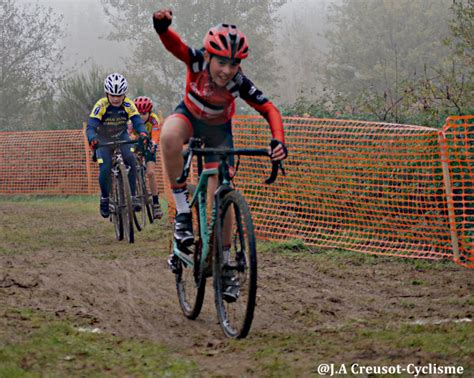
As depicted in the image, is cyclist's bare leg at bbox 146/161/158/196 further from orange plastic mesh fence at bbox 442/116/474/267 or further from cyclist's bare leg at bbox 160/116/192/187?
cyclist's bare leg at bbox 160/116/192/187

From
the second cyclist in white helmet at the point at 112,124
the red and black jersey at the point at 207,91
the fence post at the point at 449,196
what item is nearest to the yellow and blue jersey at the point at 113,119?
the second cyclist in white helmet at the point at 112,124

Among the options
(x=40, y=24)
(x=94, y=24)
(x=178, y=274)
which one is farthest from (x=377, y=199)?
(x=94, y=24)

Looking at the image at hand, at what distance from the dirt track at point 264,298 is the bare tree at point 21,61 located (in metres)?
23.2

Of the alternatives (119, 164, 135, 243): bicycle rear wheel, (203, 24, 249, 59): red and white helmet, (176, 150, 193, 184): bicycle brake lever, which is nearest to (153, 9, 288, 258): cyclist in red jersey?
(203, 24, 249, 59): red and white helmet

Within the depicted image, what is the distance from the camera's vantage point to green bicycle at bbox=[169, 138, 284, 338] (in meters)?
5.14

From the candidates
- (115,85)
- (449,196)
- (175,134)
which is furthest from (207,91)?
(115,85)

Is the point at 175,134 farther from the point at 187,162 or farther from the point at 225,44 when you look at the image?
the point at 225,44

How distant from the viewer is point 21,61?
107ft

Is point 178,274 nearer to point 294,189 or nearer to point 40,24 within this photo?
point 294,189

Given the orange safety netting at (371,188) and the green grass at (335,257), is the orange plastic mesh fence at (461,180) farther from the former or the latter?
the green grass at (335,257)

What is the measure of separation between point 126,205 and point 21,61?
2328cm

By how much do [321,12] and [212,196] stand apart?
88.4 metres

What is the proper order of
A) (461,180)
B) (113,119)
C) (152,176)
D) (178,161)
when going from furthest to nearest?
(152,176) → (113,119) → (461,180) → (178,161)

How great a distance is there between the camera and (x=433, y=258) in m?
8.58
